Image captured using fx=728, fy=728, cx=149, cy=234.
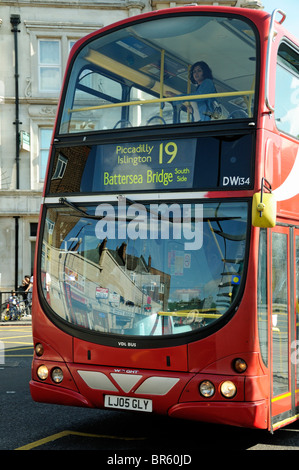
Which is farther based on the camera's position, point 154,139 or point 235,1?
point 235,1

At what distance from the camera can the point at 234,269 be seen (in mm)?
6496

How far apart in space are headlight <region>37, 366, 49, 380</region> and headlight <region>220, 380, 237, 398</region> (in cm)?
185

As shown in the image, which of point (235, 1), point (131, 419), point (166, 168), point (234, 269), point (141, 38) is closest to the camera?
point (234, 269)

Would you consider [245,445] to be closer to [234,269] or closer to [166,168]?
[234,269]

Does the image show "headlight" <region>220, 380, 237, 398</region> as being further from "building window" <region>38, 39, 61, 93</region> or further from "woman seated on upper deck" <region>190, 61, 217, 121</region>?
"building window" <region>38, 39, 61, 93</region>

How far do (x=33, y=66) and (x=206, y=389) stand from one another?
2574cm

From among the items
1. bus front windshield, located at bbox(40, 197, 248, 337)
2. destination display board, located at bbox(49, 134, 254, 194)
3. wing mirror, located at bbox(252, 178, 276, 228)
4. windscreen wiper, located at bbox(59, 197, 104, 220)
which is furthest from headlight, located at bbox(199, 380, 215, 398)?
windscreen wiper, located at bbox(59, 197, 104, 220)

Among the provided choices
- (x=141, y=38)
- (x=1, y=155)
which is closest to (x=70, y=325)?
(x=141, y=38)

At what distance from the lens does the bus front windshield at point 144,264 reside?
6535mm

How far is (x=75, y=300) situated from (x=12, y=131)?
2402cm

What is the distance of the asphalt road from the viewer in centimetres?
664

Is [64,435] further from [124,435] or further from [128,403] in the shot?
[128,403]

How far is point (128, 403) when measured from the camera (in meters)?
6.64

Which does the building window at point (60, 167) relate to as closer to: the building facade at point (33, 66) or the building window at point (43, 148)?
the building facade at point (33, 66)
